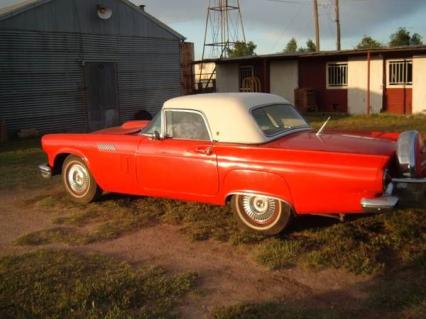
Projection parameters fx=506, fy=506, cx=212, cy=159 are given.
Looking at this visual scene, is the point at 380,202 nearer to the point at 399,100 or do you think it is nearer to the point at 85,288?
the point at 85,288

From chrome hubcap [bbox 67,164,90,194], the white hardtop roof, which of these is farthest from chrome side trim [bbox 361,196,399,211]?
chrome hubcap [bbox 67,164,90,194]

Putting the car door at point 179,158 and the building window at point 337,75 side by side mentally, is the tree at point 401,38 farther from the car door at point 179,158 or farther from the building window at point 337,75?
the car door at point 179,158

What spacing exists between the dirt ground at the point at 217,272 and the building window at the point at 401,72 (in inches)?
684

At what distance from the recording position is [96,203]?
695cm

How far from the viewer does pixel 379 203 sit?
14.6 feet

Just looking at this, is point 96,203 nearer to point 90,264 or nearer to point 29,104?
point 90,264

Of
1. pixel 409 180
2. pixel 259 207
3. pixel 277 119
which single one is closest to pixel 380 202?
pixel 409 180

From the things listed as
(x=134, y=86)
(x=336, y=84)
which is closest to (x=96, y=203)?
(x=134, y=86)

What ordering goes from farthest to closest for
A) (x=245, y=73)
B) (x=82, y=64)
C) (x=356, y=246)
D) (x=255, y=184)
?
(x=245, y=73)
(x=82, y=64)
(x=255, y=184)
(x=356, y=246)

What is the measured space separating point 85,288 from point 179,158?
6.59 feet

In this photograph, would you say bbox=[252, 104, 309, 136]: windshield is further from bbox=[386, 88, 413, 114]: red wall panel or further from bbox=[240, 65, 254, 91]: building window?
bbox=[240, 65, 254, 91]: building window

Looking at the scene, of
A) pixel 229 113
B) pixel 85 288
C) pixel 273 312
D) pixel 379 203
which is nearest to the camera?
pixel 273 312

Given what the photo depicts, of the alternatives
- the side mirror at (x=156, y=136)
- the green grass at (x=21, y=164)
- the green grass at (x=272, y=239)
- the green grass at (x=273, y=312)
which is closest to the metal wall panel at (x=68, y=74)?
the green grass at (x=21, y=164)

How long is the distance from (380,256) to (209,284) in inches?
63.9
